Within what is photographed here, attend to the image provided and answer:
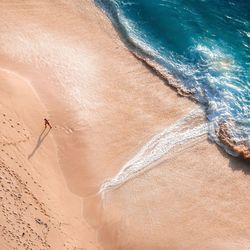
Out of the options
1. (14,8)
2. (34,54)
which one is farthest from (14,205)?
(14,8)

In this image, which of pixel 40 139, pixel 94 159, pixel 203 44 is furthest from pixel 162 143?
pixel 203 44

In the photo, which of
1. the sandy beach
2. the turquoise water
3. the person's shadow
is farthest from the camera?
the turquoise water

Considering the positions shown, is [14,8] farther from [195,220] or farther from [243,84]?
[195,220]

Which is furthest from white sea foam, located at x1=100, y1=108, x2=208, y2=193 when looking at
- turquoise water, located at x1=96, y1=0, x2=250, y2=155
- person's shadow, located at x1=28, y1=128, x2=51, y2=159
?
person's shadow, located at x1=28, y1=128, x2=51, y2=159

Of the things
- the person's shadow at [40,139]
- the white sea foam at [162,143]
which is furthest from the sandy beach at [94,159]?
the white sea foam at [162,143]

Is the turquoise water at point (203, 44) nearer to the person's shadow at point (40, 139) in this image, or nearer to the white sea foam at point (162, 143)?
the white sea foam at point (162, 143)

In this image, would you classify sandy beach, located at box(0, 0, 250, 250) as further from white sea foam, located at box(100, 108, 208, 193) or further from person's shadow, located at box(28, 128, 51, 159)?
white sea foam, located at box(100, 108, 208, 193)
